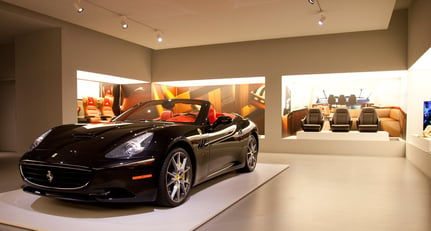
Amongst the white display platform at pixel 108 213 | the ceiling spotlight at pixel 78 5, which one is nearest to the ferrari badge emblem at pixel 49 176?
the white display platform at pixel 108 213

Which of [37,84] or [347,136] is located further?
[347,136]

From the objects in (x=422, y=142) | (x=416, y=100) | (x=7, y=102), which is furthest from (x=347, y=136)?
(x=7, y=102)

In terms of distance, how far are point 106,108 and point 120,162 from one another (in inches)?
277

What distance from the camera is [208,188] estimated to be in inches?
158

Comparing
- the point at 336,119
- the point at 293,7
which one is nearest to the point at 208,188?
the point at 293,7

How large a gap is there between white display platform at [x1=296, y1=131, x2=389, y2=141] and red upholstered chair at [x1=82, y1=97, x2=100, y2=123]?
525 cm

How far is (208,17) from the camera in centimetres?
623

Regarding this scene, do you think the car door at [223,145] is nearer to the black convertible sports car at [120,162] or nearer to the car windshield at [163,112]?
the black convertible sports car at [120,162]

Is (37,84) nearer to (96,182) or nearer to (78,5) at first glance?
(78,5)

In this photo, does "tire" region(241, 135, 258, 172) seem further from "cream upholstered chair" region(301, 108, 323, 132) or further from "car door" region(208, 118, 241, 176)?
"cream upholstered chair" region(301, 108, 323, 132)

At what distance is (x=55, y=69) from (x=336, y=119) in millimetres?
6525

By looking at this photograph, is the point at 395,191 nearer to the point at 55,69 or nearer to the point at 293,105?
the point at 293,105

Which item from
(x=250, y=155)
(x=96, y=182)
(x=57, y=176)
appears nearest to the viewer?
(x=96, y=182)

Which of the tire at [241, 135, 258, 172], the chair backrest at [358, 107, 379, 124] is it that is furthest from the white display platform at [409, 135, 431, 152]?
the tire at [241, 135, 258, 172]
